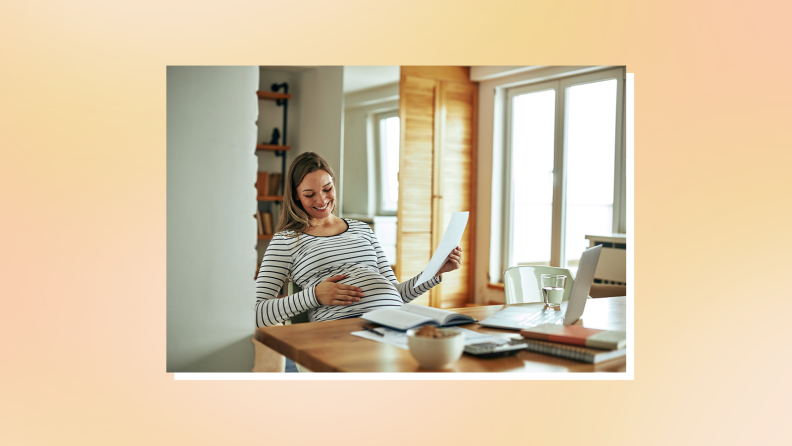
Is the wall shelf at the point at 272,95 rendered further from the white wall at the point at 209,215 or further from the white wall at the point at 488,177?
the white wall at the point at 209,215

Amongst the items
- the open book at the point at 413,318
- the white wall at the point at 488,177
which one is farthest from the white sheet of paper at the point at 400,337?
the white wall at the point at 488,177

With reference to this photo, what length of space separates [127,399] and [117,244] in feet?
1.35

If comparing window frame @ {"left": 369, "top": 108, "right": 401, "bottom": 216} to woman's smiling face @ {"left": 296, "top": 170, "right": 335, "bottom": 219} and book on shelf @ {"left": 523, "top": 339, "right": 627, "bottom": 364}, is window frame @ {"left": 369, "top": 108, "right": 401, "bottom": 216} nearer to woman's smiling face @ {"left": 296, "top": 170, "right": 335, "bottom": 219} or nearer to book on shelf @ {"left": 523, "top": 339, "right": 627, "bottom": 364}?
woman's smiling face @ {"left": 296, "top": 170, "right": 335, "bottom": 219}

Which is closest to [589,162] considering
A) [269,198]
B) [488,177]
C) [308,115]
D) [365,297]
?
[488,177]

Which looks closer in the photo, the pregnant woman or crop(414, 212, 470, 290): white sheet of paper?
crop(414, 212, 470, 290): white sheet of paper

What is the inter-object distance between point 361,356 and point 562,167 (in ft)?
11.2

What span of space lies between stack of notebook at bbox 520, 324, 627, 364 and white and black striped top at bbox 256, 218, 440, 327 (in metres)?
0.61

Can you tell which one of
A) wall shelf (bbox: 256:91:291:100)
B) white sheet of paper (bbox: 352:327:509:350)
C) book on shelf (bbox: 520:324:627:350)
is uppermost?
wall shelf (bbox: 256:91:291:100)

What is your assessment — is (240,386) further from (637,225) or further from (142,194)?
(637,225)

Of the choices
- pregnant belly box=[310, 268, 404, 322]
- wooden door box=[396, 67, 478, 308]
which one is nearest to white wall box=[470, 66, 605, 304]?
wooden door box=[396, 67, 478, 308]

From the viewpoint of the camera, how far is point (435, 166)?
4.38m

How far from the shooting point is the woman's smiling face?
1.96 m
